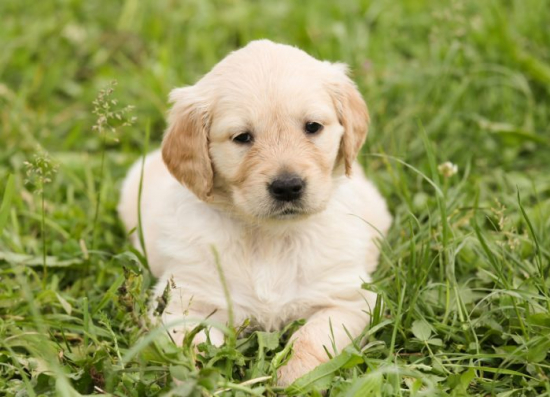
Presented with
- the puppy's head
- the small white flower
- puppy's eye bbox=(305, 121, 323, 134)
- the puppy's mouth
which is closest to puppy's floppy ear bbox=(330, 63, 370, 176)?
the puppy's head

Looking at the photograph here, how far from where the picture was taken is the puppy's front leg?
3162 millimetres

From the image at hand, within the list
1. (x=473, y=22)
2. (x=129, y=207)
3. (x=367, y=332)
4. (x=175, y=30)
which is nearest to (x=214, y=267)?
(x=367, y=332)

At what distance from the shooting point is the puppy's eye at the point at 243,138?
11.2 feet

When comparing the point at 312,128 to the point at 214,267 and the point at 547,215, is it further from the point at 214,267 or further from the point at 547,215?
the point at 547,215

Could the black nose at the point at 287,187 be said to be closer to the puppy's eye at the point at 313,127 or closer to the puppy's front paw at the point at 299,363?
the puppy's eye at the point at 313,127

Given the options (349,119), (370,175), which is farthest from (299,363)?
(370,175)

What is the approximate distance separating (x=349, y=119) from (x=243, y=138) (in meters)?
0.57

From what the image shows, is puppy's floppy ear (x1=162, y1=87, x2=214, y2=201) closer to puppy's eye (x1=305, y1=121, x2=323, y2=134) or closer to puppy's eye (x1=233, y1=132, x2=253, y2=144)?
puppy's eye (x1=233, y1=132, x2=253, y2=144)

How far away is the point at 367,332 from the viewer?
3.30 m

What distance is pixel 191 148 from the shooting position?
11.5 ft

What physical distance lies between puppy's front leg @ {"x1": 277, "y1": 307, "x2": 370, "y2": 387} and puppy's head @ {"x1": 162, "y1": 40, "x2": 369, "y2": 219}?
51 cm

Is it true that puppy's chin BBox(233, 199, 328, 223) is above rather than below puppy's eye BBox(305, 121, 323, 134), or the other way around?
below

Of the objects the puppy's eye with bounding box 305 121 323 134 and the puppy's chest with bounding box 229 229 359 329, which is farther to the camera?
the puppy's chest with bounding box 229 229 359 329

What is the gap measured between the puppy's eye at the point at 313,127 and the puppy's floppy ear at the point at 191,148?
1.57ft
